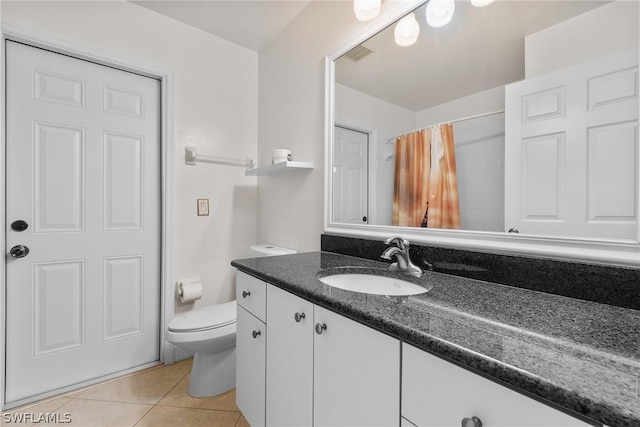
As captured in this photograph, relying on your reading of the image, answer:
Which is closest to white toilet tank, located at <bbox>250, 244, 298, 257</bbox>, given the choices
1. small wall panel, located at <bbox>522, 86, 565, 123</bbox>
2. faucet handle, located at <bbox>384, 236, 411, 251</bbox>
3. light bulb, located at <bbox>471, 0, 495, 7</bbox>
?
faucet handle, located at <bbox>384, 236, 411, 251</bbox>

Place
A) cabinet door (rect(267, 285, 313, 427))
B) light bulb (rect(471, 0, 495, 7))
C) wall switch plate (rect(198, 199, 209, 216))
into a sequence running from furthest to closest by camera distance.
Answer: wall switch plate (rect(198, 199, 209, 216))
light bulb (rect(471, 0, 495, 7))
cabinet door (rect(267, 285, 313, 427))

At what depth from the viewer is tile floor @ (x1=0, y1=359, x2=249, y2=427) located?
148cm

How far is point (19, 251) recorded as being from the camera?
1581 millimetres

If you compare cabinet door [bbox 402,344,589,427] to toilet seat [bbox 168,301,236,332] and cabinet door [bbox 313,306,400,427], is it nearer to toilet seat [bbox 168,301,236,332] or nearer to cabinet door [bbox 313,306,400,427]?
cabinet door [bbox 313,306,400,427]

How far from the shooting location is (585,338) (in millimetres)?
556

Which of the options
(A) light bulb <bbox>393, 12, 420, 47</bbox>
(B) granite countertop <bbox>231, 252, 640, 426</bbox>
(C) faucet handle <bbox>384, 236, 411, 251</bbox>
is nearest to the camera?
(B) granite countertop <bbox>231, 252, 640, 426</bbox>

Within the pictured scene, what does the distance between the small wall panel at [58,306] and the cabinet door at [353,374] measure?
1.66 m

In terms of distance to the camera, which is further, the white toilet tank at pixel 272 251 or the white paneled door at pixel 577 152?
the white toilet tank at pixel 272 251

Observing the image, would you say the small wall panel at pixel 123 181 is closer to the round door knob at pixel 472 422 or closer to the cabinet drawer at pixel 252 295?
the cabinet drawer at pixel 252 295

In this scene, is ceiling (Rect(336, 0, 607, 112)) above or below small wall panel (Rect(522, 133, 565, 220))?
above

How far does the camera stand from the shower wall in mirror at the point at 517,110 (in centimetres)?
78

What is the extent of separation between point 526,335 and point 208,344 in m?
1.53

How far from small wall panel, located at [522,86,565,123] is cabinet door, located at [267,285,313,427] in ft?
3.02

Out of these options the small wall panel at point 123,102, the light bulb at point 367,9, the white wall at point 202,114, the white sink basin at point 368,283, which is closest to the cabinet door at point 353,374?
the white sink basin at point 368,283
